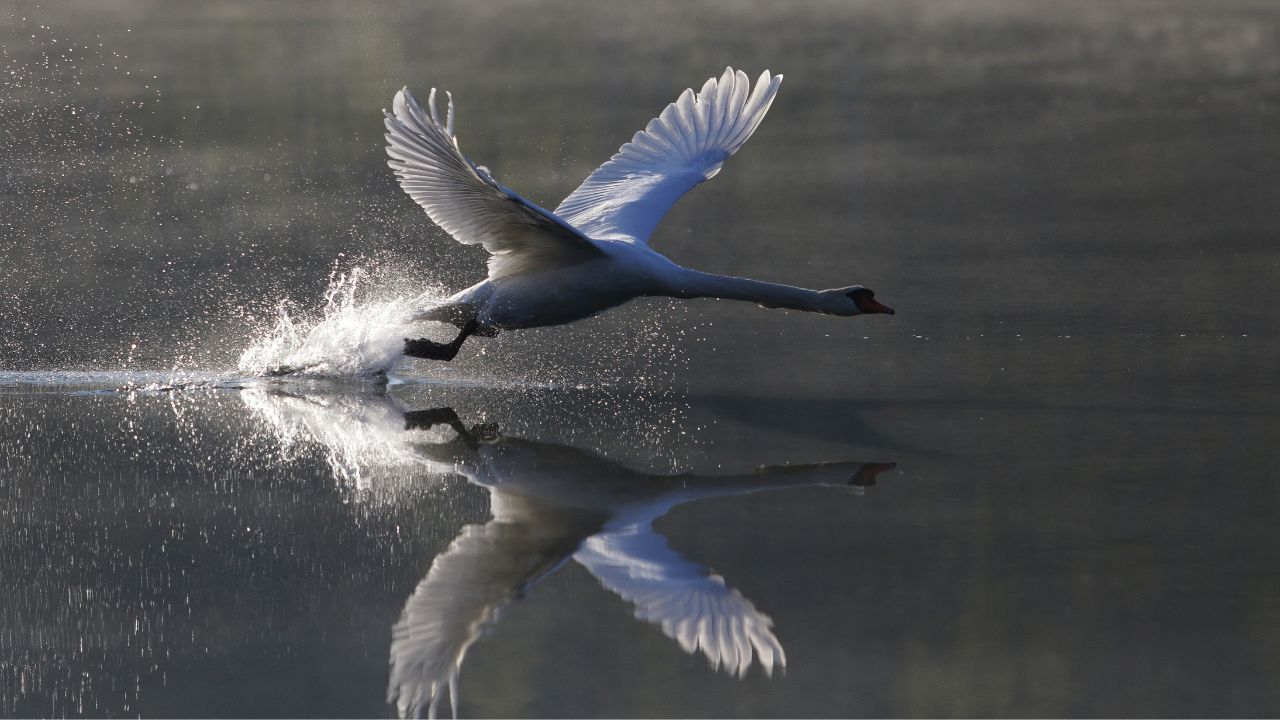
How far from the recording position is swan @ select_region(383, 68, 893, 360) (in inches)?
302

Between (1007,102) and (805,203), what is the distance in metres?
4.97

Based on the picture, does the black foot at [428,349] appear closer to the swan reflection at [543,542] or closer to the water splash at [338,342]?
the water splash at [338,342]

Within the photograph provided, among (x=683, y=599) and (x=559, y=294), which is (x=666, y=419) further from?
(x=683, y=599)

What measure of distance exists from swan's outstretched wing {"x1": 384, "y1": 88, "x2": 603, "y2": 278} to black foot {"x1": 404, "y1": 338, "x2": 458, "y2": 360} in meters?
0.47

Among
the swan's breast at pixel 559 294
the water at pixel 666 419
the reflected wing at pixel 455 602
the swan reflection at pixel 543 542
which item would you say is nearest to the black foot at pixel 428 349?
the water at pixel 666 419

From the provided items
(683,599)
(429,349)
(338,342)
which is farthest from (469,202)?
(683,599)

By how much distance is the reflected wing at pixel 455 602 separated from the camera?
14.9 feet

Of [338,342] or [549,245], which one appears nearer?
[549,245]

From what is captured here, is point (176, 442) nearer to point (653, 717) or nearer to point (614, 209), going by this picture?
point (614, 209)

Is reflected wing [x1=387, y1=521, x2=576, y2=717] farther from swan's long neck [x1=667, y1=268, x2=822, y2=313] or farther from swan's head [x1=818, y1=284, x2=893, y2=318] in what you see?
swan's head [x1=818, y1=284, x2=893, y2=318]

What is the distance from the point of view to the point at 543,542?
570cm

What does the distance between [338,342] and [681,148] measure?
2.42 meters

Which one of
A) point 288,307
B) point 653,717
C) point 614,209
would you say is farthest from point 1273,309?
point 653,717

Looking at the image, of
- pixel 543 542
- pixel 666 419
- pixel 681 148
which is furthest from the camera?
pixel 681 148
